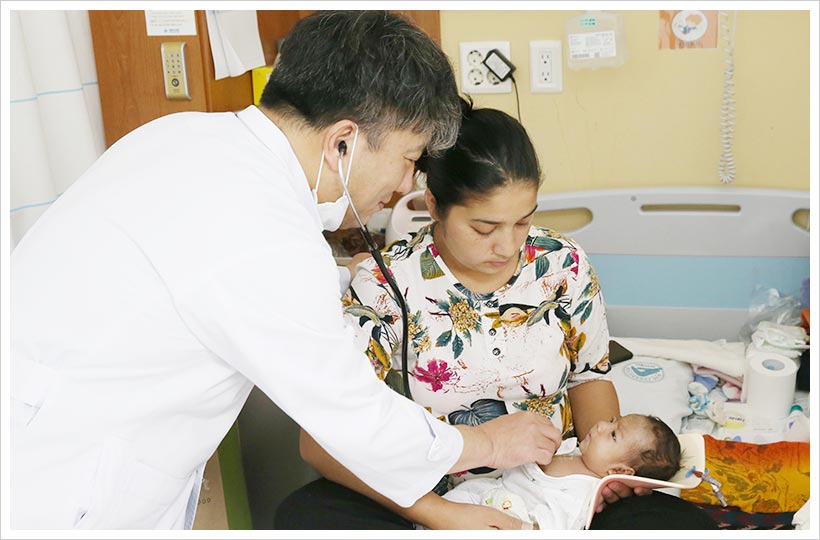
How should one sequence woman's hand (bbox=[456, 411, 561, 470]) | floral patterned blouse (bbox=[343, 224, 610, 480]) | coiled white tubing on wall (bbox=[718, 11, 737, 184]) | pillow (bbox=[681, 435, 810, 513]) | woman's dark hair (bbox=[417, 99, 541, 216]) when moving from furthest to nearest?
1. coiled white tubing on wall (bbox=[718, 11, 737, 184])
2. pillow (bbox=[681, 435, 810, 513])
3. floral patterned blouse (bbox=[343, 224, 610, 480])
4. woman's dark hair (bbox=[417, 99, 541, 216])
5. woman's hand (bbox=[456, 411, 561, 470])

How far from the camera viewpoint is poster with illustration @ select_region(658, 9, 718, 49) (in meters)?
2.32

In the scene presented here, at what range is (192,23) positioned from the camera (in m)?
2.12

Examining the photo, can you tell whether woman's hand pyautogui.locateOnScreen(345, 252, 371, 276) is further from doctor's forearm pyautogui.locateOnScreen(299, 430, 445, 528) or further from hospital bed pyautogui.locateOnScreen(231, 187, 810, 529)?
hospital bed pyautogui.locateOnScreen(231, 187, 810, 529)

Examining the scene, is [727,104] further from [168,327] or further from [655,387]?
[168,327]

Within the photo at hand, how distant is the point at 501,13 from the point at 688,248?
2.89 feet

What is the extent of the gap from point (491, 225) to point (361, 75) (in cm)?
48

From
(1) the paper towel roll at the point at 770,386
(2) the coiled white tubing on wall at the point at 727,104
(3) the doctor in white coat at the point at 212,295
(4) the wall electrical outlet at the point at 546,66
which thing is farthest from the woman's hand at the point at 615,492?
(4) the wall electrical outlet at the point at 546,66

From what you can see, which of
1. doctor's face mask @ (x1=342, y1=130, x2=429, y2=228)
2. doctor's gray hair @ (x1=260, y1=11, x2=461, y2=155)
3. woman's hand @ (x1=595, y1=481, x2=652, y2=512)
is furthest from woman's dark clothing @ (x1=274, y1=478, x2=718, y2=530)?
doctor's gray hair @ (x1=260, y1=11, x2=461, y2=155)

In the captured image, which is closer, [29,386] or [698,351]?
[29,386]

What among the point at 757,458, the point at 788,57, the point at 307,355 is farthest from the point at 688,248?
the point at 307,355

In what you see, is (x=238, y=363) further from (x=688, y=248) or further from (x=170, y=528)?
(x=688, y=248)

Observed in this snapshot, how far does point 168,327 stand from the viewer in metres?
1.08

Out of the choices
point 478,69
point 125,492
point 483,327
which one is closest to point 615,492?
point 483,327

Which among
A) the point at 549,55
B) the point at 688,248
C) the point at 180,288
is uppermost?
the point at 549,55
